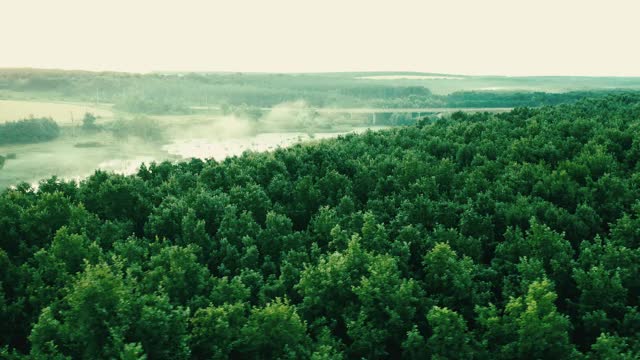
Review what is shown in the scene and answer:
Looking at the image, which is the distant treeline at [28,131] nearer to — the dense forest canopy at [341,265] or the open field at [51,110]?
the open field at [51,110]

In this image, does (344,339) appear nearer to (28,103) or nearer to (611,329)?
(611,329)

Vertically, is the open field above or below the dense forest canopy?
above

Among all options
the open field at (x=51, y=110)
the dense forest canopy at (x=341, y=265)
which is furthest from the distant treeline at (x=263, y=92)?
the dense forest canopy at (x=341, y=265)

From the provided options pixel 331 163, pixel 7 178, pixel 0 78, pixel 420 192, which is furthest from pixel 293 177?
pixel 0 78

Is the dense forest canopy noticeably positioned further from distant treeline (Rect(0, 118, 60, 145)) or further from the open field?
the open field

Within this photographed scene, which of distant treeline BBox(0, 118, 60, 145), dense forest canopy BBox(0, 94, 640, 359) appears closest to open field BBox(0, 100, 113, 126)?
distant treeline BBox(0, 118, 60, 145)

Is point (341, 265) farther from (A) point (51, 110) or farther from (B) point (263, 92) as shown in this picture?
(B) point (263, 92)
